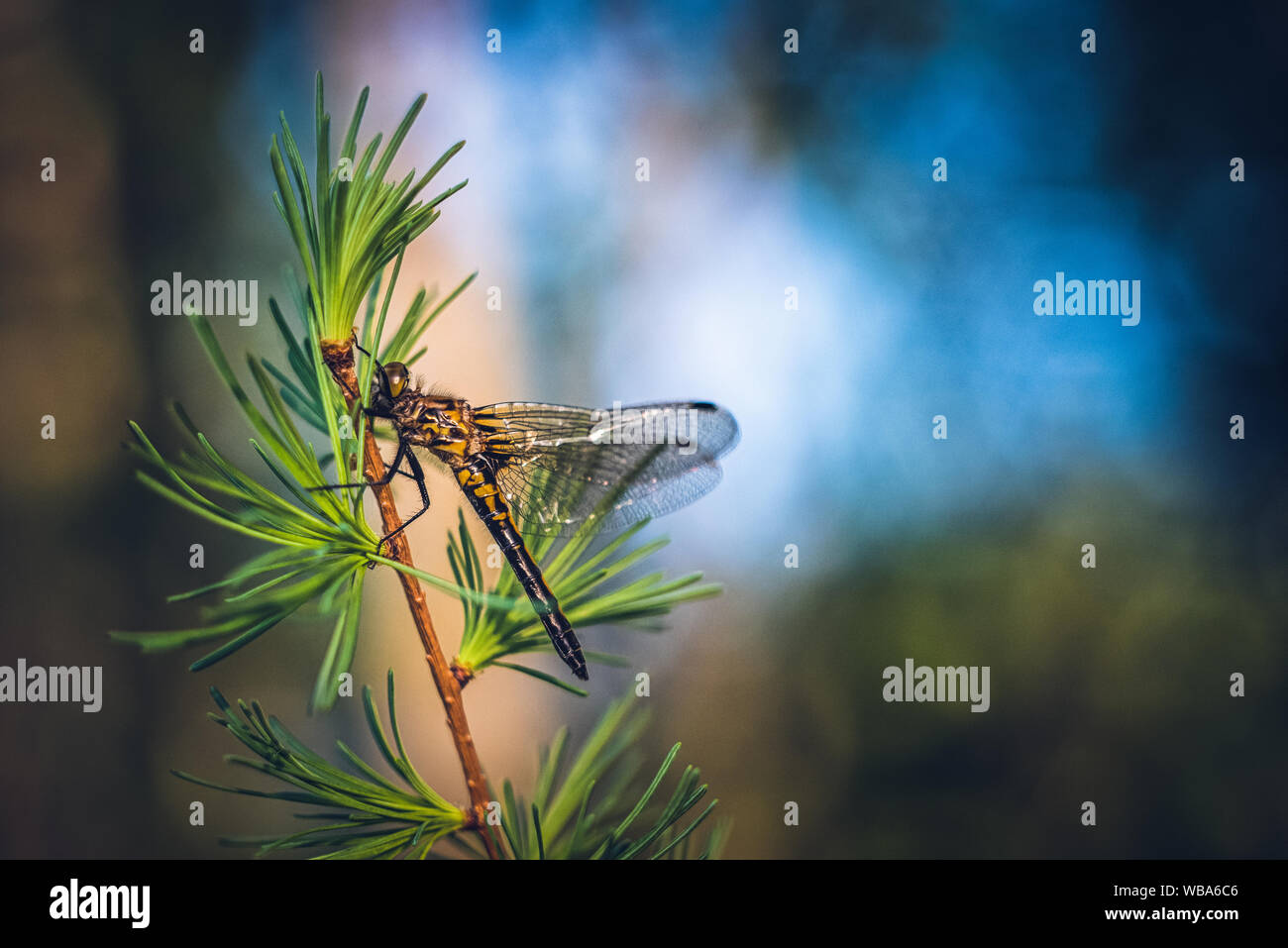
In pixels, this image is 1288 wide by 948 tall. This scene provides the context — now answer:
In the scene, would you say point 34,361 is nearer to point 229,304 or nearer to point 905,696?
point 229,304

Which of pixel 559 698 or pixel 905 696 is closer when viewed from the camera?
pixel 905 696

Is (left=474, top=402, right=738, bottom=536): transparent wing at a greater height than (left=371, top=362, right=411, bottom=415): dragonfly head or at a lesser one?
lesser

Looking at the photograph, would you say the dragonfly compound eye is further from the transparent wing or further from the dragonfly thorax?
the transparent wing

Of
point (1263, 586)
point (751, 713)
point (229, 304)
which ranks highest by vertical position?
point (229, 304)

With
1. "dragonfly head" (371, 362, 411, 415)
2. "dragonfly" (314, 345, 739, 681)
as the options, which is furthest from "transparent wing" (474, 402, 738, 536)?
"dragonfly head" (371, 362, 411, 415)

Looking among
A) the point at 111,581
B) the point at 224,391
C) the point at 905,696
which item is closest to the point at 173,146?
the point at 224,391
